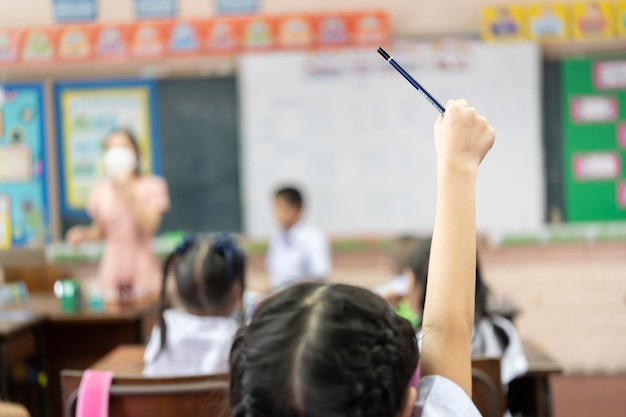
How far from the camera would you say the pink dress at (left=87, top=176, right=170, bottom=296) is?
3.89m

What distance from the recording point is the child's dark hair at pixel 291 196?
3.99 metres

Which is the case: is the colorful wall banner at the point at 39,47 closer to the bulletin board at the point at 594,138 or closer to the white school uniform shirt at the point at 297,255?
the white school uniform shirt at the point at 297,255

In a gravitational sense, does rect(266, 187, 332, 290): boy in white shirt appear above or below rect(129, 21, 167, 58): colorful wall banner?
below

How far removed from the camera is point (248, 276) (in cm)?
448

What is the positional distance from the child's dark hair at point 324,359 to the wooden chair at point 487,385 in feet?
3.01

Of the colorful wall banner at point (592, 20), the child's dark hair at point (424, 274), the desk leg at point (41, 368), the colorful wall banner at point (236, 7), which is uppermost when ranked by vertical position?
the colorful wall banner at point (236, 7)

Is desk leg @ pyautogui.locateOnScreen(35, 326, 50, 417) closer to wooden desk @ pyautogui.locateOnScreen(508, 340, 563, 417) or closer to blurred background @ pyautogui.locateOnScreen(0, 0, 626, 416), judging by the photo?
blurred background @ pyautogui.locateOnScreen(0, 0, 626, 416)

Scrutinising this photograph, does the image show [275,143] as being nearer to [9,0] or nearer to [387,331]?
[9,0]

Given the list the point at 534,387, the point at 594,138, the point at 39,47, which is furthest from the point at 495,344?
the point at 39,47

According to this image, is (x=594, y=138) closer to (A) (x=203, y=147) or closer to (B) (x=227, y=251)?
(A) (x=203, y=147)

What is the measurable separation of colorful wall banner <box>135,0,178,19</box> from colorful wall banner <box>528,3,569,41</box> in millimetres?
2040

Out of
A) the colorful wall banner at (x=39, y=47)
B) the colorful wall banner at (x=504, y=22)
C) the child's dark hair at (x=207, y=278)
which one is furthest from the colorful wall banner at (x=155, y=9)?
the child's dark hair at (x=207, y=278)

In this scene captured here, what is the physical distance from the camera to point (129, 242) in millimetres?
3920

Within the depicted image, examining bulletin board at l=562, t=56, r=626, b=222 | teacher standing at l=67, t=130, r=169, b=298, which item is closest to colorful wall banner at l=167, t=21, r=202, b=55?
teacher standing at l=67, t=130, r=169, b=298
